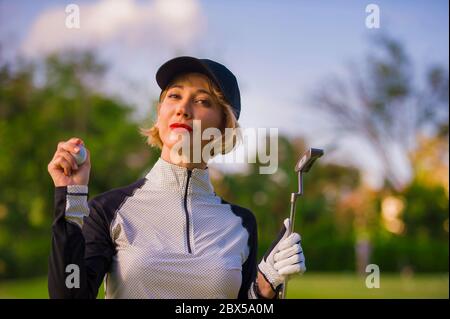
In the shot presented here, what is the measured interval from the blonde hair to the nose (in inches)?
4.2

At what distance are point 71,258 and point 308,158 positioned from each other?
2.65 feet

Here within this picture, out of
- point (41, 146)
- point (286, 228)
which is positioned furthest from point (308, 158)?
point (41, 146)

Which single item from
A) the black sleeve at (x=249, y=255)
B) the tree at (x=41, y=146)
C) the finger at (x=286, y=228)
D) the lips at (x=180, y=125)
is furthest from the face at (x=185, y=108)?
the tree at (x=41, y=146)

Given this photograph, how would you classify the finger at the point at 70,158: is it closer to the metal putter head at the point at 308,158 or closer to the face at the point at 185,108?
the face at the point at 185,108

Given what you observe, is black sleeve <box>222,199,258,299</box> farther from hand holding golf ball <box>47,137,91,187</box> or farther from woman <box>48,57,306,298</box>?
hand holding golf ball <box>47,137,91,187</box>

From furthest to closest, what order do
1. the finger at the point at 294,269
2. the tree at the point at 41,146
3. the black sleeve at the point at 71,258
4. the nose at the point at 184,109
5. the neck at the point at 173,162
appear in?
the tree at the point at 41,146
the neck at the point at 173,162
the nose at the point at 184,109
the finger at the point at 294,269
the black sleeve at the point at 71,258

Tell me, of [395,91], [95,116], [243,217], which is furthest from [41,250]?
[243,217]

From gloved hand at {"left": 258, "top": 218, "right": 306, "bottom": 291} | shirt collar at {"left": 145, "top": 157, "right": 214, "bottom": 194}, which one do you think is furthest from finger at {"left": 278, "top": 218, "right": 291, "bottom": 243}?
shirt collar at {"left": 145, "top": 157, "right": 214, "bottom": 194}

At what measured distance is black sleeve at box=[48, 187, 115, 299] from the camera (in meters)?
1.92

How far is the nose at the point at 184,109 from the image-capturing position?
2.45m

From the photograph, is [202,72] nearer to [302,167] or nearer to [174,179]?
[174,179]

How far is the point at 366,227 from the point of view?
110ft

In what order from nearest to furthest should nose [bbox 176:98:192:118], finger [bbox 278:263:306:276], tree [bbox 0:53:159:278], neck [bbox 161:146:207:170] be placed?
1. finger [bbox 278:263:306:276]
2. nose [bbox 176:98:192:118]
3. neck [bbox 161:146:207:170]
4. tree [bbox 0:53:159:278]

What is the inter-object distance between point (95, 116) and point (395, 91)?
44.8 feet
